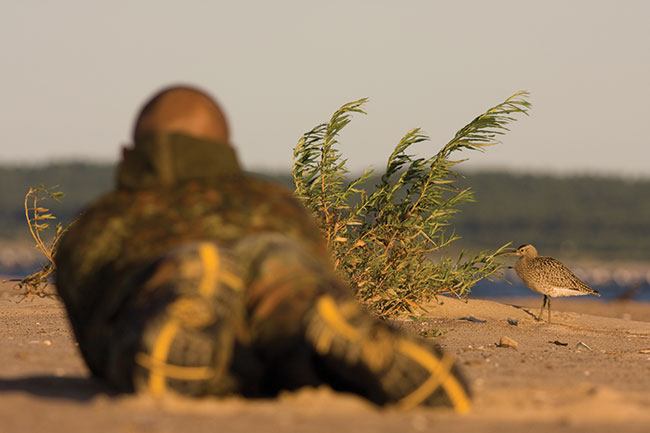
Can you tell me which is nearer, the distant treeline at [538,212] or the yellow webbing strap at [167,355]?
the yellow webbing strap at [167,355]

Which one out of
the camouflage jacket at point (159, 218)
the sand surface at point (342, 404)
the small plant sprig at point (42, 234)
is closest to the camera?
the sand surface at point (342, 404)

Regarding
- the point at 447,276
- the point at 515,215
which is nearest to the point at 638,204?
the point at 515,215

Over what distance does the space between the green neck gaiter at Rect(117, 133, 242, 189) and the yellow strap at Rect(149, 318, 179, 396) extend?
102 centimetres

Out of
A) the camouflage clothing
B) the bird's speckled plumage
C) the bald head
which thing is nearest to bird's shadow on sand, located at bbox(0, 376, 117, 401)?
the camouflage clothing

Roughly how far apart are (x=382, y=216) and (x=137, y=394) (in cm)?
581

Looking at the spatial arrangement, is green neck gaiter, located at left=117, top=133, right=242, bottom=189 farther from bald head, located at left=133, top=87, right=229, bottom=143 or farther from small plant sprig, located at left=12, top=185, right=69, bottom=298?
small plant sprig, located at left=12, top=185, right=69, bottom=298

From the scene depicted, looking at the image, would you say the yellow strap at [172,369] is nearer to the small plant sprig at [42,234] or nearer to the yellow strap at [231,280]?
the yellow strap at [231,280]

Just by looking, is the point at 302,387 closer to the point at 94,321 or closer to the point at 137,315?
the point at 137,315

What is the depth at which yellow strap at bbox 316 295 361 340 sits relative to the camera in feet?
12.5

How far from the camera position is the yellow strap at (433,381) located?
150 inches

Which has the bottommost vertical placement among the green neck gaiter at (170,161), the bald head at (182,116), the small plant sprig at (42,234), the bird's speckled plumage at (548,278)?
the bird's speckled plumage at (548,278)

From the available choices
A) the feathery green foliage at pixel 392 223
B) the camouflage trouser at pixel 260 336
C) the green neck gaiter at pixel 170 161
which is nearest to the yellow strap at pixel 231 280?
the camouflage trouser at pixel 260 336

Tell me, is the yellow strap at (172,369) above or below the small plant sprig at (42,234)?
above

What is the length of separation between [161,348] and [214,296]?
0.33 m
